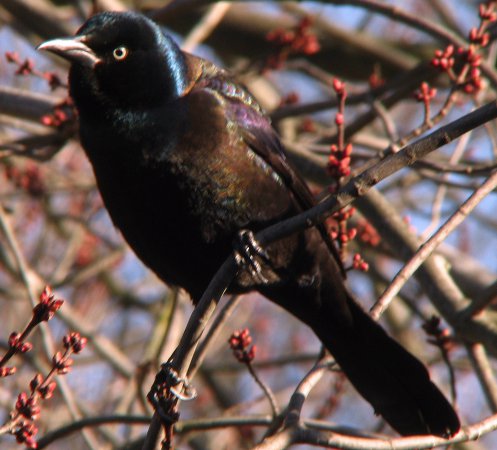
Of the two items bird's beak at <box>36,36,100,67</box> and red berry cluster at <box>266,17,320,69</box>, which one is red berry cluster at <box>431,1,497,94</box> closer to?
bird's beak at <box>36,36,100,67</box>

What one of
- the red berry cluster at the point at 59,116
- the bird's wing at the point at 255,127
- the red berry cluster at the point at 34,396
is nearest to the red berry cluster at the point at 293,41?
the red berry cluster at the point at 59,116

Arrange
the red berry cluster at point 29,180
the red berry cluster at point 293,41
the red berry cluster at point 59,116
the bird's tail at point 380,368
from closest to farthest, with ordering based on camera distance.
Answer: the bird's tail at point 380,368 < the red berry cluster at point 59,116 < the red berry cluster at point 29,180 < the red berry cluster at point 293,41

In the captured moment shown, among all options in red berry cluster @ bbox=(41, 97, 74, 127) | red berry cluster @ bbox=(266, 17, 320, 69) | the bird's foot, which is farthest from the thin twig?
red berry cluster @ bbox=(266, 17, 320, 69)

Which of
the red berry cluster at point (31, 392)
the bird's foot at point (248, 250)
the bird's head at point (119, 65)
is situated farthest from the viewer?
the bird's head at point (119, 65)

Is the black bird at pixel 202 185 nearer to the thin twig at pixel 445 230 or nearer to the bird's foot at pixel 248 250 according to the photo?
the bird's foot at pixel 248 250

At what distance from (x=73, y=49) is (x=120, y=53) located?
0.67 ft

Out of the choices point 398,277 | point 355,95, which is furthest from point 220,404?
point 398,277

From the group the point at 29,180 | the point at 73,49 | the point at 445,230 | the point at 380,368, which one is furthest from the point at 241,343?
the point at 29,180

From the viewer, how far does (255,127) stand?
369 cm

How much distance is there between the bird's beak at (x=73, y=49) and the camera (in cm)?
334

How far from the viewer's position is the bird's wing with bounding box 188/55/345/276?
3.63 m

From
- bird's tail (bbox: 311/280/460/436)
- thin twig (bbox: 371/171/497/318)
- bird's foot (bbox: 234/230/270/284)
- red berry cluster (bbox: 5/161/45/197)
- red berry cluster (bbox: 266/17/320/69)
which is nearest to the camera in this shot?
Answer: thin twig (bbox: 371/171/497/318)

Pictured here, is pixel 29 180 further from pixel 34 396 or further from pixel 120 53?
pixel 34 396

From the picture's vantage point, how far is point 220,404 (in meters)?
5.98
